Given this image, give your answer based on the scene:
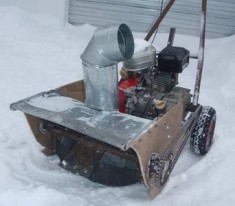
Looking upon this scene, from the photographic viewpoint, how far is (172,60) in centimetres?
332

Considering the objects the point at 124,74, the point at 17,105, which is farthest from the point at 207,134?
the point at 17,105

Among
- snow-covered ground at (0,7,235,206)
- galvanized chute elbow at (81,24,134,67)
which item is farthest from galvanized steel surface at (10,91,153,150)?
snow-covered ground at (0,7,235,206)

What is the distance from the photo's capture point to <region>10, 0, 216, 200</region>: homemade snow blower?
2607mm

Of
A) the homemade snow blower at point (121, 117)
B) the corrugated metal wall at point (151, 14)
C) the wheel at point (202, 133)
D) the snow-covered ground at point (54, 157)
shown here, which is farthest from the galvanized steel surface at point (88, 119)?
the corrugated metal wall at point (151, 14)

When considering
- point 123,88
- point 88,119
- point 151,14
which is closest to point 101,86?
point 88,119

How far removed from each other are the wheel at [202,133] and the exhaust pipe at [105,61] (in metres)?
0.79

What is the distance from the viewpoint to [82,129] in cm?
257

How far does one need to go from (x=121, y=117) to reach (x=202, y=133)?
2.86ft

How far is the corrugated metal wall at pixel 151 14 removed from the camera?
20.2 ft

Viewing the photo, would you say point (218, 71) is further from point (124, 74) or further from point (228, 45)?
point (124, 74)

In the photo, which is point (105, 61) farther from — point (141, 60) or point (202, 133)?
point (202, 133)

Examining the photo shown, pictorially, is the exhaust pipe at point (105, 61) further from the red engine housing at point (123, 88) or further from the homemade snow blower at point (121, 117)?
the red engine housing at point (123, 88)

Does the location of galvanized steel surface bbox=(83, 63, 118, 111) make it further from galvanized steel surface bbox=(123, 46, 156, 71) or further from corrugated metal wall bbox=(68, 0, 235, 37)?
corrugated metal wall bbox=(68, 0, 235, 37)

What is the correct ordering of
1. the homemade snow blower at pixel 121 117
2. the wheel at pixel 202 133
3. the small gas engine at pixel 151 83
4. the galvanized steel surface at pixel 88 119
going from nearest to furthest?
the galvanized steel surface at pixel 88 119
the homemade snow blower at pixel 121 117
the small gas engine at pixel 151 83
the wheel at pixel 202 133
